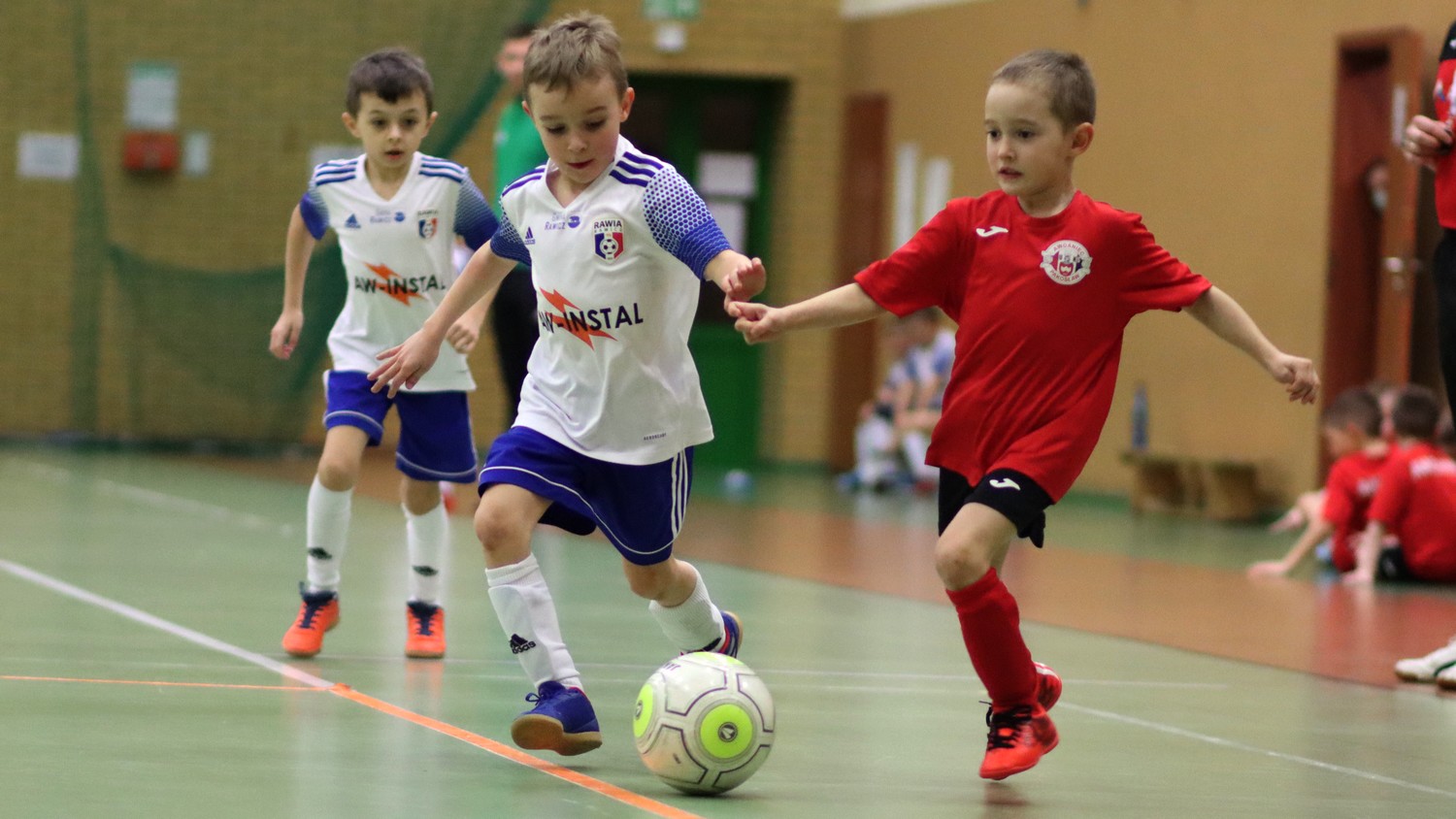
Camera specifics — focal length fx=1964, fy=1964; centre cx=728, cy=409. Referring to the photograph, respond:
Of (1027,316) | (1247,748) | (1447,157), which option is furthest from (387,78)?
(1447,157)

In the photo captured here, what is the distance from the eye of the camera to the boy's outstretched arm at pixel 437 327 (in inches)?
181

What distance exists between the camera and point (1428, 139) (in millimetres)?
5875

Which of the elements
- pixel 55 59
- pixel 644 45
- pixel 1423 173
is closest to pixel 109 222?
pixel 55 59

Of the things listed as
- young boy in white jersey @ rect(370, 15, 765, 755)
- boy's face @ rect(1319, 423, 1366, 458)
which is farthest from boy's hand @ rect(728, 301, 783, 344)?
boy's face @ rect(1319, 423, 1366, 458)

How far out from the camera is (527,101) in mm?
4531

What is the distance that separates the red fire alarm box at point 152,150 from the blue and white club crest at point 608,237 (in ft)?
38.3

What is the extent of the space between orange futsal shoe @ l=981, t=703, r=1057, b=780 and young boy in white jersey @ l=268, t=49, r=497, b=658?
2.08 m

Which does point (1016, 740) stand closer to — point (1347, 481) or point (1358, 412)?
point (1347, 481)

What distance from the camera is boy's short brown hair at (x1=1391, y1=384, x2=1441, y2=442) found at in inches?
372

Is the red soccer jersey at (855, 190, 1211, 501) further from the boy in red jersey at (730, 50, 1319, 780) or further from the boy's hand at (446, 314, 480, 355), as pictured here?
the boy's hand at (446, 314, 480, 355)

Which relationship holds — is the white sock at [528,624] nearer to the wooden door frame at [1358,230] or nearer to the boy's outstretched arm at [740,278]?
the boy's outstretched arm at [740,278]

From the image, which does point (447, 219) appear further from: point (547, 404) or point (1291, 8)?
point (1291, 8)

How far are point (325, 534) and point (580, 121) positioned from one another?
2.08 metres

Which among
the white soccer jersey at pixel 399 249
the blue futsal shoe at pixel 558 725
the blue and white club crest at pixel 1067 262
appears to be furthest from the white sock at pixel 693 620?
the white soccer jersey at pixel 399 249
